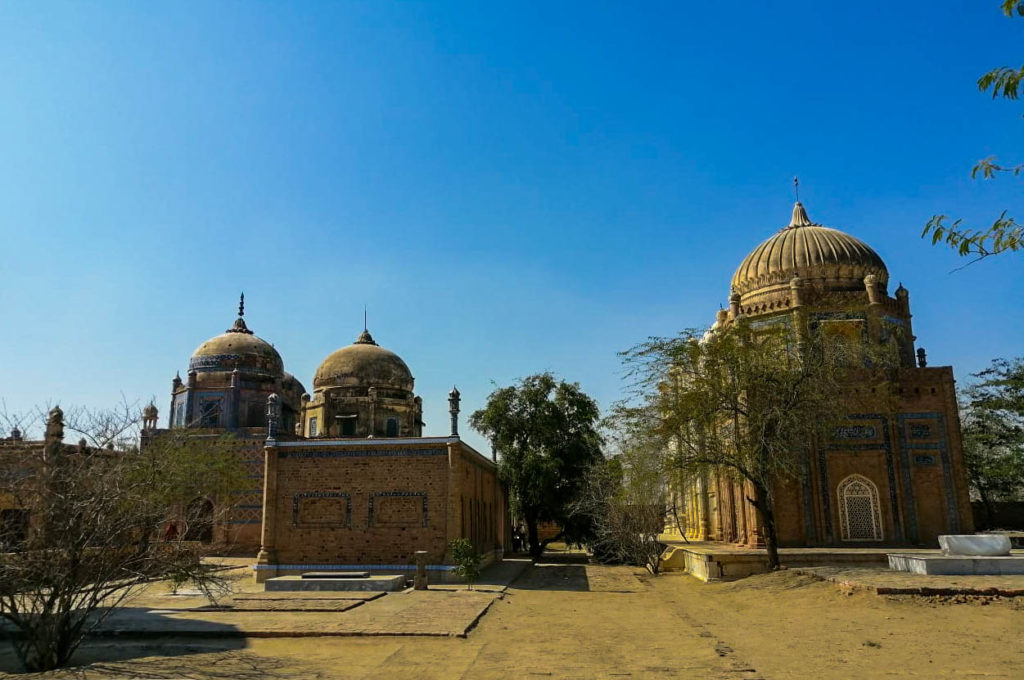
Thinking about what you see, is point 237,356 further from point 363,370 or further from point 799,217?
point 799,217

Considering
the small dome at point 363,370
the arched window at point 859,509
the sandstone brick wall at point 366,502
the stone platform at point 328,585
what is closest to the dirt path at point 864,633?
the stone platform at point 328,585

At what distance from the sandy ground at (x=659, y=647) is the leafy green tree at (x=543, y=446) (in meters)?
14.5

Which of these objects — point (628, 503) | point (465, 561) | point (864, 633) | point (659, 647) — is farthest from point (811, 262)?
point (659, 647)

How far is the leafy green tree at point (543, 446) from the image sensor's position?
104 feet

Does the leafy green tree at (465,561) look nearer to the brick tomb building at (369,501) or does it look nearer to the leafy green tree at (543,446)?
the brick tomb building at (369,501)

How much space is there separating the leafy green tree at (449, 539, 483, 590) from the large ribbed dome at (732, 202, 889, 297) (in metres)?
16.6

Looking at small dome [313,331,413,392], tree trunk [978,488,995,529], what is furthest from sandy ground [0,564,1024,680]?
tree trunk [978,488,995,529]

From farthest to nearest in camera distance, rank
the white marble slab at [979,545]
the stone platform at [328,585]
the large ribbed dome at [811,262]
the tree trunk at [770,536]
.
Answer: the large ribbed dome at [811,262], the tree trunk at [770,536], the stone platform at [328,585], the white marble slab at [979,545]

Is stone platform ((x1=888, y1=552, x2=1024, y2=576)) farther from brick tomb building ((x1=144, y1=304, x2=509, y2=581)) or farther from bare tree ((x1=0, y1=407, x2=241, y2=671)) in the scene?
bare tree ((x1=0, y1=407, x2=241, y2=671))

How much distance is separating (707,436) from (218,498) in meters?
19.2

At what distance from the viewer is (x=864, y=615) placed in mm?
14008

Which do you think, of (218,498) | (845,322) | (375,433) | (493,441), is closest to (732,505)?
(845,322)

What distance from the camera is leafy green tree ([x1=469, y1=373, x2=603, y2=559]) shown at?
104 ft

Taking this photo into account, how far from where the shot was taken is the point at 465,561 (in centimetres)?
2119
